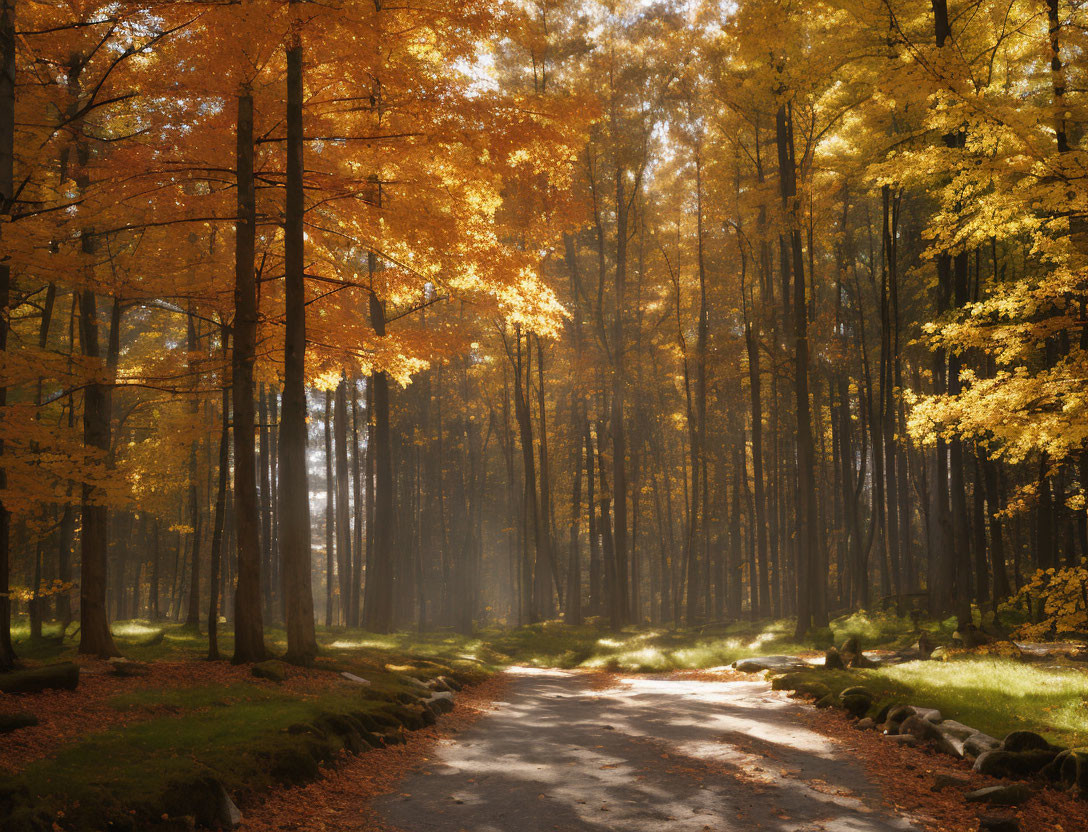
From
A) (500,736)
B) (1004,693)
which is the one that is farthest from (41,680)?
(1004,693)

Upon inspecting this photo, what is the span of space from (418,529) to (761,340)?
1879 cm

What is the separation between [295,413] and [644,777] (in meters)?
7.06

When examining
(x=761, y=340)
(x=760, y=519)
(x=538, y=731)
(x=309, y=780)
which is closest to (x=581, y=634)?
(x=760, y=519)

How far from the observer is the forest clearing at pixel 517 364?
20.9 feet

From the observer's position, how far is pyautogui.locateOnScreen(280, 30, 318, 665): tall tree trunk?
11023 millimetres

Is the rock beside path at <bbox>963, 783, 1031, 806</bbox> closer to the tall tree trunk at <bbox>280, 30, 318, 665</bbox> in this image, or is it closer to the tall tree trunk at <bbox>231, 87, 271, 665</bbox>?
the tall tree trunk at <bbox>280, 30, 318, 665</bbox>

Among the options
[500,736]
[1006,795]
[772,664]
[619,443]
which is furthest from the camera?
[619,443]

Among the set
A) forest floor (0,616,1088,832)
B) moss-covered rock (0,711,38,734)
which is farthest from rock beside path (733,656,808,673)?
moss-covered rock (0,711,38,734)

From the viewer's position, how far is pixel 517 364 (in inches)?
944

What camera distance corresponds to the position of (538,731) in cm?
927

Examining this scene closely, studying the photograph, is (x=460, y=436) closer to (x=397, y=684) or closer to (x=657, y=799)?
(x=397, y=684)

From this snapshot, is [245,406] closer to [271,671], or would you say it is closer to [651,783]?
[271,671]

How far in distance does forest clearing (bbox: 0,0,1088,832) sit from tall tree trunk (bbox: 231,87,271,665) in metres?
0.06

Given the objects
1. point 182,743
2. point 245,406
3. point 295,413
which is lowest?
point 182,743
